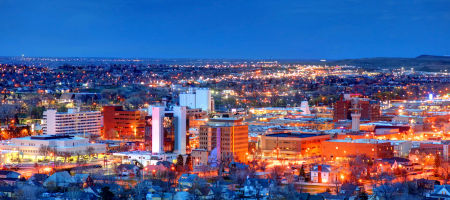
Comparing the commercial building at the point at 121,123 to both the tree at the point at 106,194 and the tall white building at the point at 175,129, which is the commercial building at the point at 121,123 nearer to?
the tall white building at the point at 175,129

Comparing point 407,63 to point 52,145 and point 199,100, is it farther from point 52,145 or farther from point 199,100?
point 52,145

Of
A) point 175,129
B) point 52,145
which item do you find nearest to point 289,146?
point 175,129

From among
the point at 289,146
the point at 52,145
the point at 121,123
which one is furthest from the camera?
the point at 121,123

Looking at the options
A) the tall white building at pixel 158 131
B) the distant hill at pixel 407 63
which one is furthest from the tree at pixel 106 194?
the distant hill at pixel 407 63

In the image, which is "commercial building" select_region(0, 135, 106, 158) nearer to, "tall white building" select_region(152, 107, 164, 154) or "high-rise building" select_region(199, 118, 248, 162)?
"tall white building" select_region(152, 107, 164, 154)

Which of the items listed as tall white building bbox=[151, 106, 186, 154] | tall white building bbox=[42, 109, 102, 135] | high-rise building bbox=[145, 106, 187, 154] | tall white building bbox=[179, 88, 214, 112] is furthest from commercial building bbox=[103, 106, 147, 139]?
tall white building bbox=[179, 88, 214, 112]

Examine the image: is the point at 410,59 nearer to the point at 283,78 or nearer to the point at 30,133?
the point at 283,78
